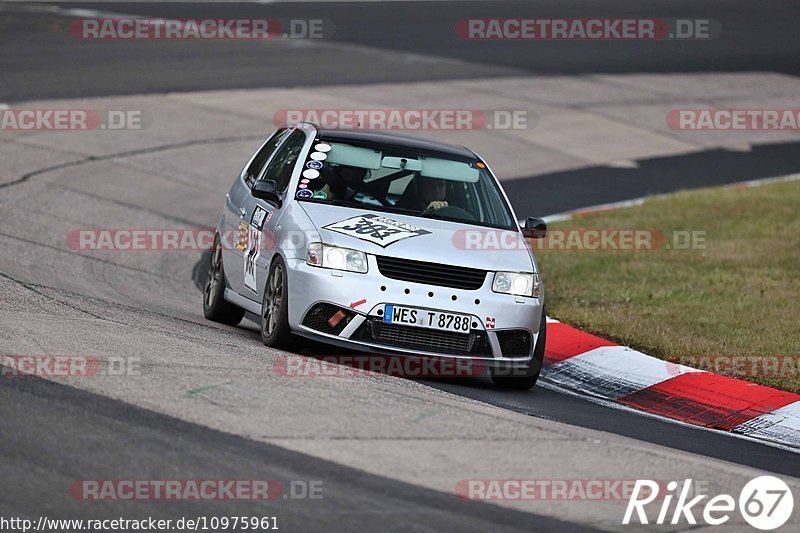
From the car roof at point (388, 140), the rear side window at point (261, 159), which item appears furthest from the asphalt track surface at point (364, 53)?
the car roof at point (388, 140)

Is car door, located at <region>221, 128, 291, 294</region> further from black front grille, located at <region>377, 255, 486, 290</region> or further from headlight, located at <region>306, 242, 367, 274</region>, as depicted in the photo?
black front grille, located at <region>377, 255, 486, 290</region>

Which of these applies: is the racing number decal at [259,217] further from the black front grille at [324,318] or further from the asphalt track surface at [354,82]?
the black front grille at [324,318]

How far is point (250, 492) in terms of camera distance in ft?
19.1

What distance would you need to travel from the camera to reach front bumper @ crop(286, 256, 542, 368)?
28.5 feet

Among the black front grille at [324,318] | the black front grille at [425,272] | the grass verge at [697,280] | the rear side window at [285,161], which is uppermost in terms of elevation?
the rear side window at [285,161]

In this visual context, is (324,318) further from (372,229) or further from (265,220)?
(265,220)

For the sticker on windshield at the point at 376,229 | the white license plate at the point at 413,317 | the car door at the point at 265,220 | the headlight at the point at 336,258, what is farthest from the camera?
the car door at the point at 265,220

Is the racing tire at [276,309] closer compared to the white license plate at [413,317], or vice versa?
the white license plate at [413,317]

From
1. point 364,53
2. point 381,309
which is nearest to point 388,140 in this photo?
point 381,309

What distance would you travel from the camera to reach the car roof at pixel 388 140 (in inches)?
407

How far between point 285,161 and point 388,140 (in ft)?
2.66

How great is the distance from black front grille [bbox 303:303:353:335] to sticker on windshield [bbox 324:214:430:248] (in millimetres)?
523

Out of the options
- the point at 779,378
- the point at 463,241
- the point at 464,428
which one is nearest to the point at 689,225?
the point at 779,378

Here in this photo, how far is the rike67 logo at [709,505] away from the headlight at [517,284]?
2.75 metres
